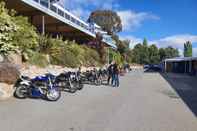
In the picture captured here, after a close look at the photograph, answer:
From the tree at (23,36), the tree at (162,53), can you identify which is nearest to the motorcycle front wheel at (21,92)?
the tree at (23,36)

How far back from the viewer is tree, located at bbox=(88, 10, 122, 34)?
80.6m

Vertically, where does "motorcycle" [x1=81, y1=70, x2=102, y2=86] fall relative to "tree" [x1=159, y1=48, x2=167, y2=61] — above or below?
below

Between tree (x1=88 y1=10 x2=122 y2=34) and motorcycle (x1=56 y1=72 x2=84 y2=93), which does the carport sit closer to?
motorcycle (x1=56 y1=72 x2=84 y2=93)

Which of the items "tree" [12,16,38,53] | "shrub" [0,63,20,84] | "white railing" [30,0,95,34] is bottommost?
"shrub" [0,63,20,84]

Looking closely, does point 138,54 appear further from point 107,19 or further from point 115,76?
point 115,76

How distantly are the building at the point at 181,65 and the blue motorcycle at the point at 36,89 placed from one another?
39.1m

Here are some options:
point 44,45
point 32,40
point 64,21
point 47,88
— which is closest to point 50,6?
point 64,21

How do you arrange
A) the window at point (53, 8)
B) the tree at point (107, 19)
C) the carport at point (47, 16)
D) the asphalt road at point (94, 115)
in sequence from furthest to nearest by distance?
the tree at point (107, 19)
the window at point (53, 8)
the carport at point (47, 16)
the asphalt road at point (94, 115)

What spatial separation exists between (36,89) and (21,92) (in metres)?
0.56

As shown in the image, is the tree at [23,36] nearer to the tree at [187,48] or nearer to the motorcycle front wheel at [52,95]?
the motorcycle front wheel at [52,95]

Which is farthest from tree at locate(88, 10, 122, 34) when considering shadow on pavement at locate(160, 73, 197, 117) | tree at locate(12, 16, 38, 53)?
tree at locate(12, 16, 38, 53)

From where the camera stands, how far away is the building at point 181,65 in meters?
52.6

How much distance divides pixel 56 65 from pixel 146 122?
39.1 ft

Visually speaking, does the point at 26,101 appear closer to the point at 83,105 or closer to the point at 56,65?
the point at 83,105
